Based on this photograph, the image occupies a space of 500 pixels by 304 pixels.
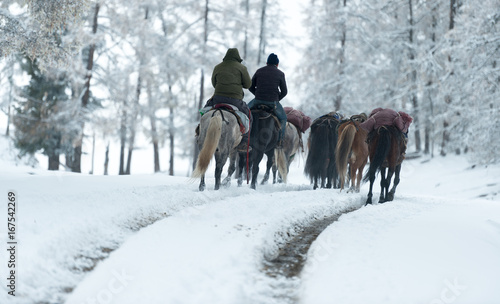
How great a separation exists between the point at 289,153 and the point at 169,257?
795 cm

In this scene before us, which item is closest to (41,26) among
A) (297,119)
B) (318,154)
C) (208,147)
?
(208,147)

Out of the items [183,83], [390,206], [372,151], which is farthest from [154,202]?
[183,83]

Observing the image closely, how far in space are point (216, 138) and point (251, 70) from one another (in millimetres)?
15948

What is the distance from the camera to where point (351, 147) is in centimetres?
998

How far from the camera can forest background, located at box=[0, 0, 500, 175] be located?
1598cm

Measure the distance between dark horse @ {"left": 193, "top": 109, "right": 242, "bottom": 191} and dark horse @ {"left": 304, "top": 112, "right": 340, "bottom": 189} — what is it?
306 centimetres

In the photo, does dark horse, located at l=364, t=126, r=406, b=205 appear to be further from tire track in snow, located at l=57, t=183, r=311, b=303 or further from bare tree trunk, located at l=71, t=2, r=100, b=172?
bare tree trunk, located at l=71, t=2, r=100, b=172

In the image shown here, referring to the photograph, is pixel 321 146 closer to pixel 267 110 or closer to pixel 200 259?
pixel 267 110

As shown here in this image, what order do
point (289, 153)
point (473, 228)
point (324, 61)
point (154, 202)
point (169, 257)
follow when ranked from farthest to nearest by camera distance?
point (324, 61) → point (289, 153) → point (154, 202) → point (473, 228) → point (169, 257)

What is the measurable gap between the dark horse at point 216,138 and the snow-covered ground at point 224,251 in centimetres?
73

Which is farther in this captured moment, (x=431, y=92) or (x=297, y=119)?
(x=431, y=92)

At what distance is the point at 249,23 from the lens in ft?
70.3

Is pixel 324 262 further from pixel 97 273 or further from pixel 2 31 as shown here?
pixel 2 31

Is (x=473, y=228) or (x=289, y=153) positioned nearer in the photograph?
(x=473, y=228)
